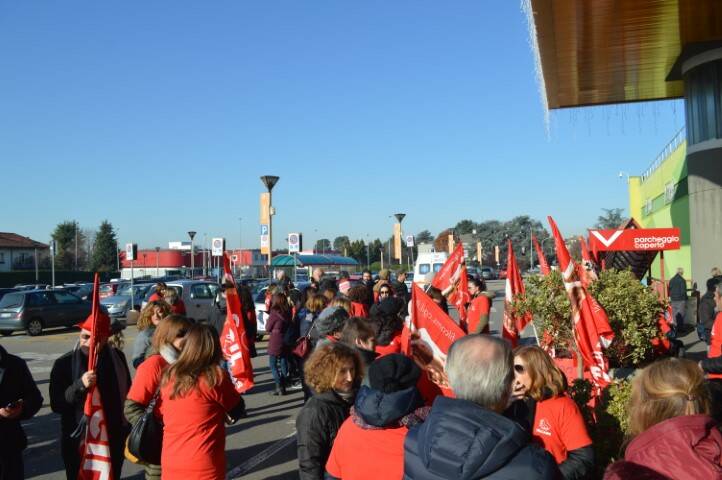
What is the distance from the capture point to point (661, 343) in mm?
9438

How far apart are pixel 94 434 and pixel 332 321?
3188 millimetres

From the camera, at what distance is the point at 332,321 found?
767 cm

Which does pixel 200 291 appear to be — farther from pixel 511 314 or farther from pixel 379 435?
pixel 379 435

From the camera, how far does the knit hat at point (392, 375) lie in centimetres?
324

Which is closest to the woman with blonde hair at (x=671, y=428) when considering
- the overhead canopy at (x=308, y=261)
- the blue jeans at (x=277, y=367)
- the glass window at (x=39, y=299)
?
the blue jeans at (x=277, y=367)

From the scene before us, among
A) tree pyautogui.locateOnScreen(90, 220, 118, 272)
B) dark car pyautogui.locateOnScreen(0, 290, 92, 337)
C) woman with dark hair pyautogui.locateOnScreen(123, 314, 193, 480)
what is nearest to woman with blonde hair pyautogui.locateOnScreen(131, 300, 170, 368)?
woman with dark hair pyautogui.locateOnScreen(123, 314, 193, 480)

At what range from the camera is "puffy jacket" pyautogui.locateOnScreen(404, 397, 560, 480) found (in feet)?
7.29

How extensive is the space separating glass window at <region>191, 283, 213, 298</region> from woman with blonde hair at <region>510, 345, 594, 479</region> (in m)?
19.5

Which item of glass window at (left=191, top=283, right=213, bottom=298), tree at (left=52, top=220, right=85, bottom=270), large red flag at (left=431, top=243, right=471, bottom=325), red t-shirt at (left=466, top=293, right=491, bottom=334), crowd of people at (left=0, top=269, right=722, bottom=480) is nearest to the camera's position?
crowd of people at (left=0, top=269, right=722, bottom=480)

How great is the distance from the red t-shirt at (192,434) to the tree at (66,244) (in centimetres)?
10058

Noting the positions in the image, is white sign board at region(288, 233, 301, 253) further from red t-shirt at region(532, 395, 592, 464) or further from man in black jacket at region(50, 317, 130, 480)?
red t-shirt at region(532, 395, 592, 464)

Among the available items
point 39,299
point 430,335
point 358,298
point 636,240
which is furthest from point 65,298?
point 430,335

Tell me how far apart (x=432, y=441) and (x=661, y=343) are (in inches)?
319

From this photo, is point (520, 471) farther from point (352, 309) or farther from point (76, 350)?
point (352, 309)
